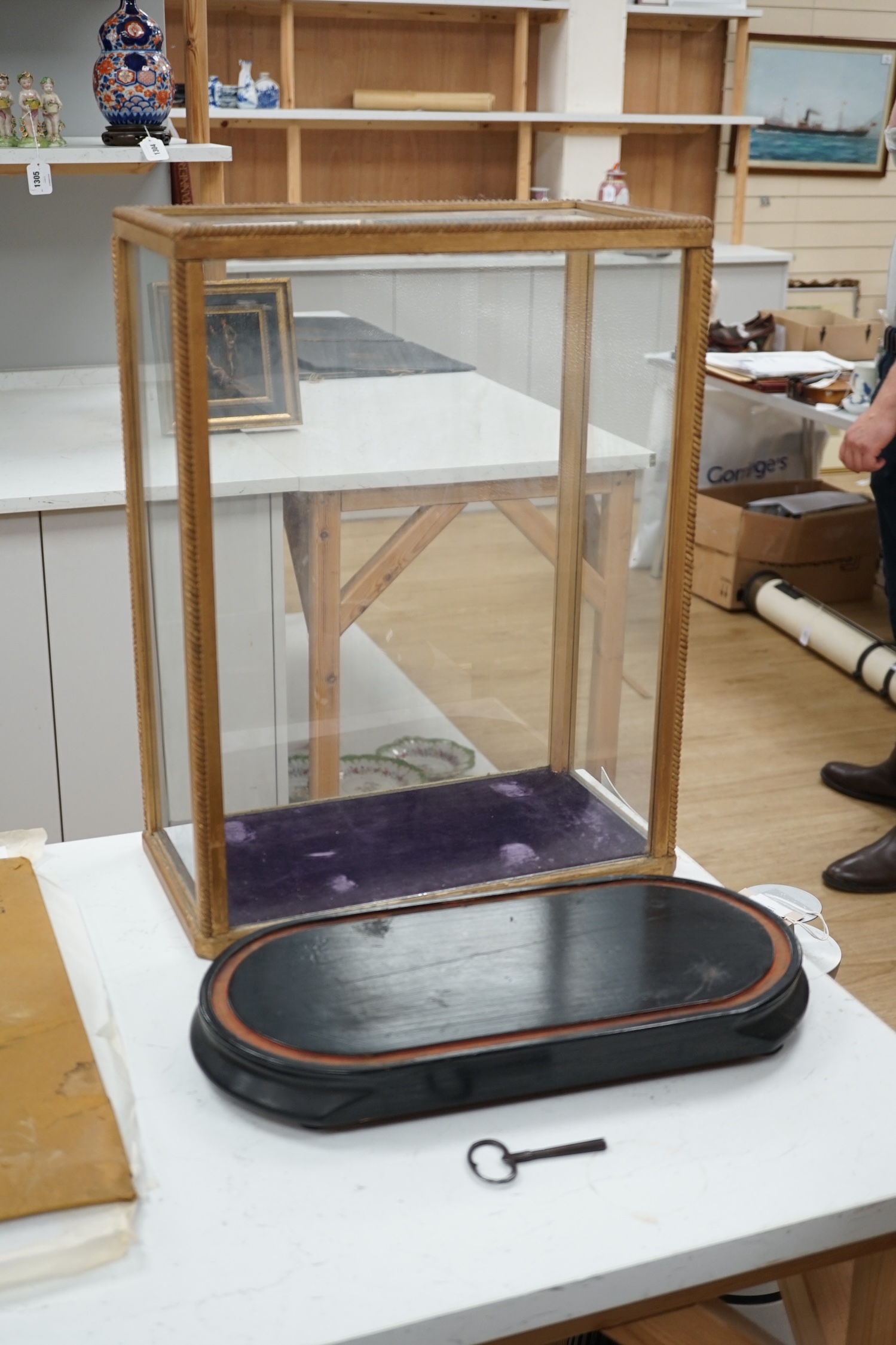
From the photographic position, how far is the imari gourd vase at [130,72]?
259cm

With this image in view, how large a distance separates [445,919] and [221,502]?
0.32 m

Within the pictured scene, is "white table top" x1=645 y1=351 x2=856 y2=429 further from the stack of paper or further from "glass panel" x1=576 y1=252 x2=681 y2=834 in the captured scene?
"glass panel" x1=576 y1=252 x2=681 y2=834

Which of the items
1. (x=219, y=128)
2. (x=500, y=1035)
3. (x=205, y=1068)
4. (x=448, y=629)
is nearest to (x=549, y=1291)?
(x=500, y=1035)

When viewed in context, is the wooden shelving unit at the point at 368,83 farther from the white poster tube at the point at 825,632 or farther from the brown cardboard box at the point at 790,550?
the white poster tube at the point at 825,632

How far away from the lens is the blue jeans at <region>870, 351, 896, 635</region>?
254 centimetres

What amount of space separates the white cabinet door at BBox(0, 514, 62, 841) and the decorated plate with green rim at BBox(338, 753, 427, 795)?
1.32 meters

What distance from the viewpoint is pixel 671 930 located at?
0.93 meters

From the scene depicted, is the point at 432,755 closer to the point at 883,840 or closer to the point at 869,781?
the point at 883,840

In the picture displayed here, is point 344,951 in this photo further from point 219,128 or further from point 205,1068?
point 219,128

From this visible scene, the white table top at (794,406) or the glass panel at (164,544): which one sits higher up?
the glass panel at (164,544)

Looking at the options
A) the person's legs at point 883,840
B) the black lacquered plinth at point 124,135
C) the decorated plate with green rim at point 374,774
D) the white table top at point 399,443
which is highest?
the black lacquered plinth at point 124,135

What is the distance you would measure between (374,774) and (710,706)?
2.38 m

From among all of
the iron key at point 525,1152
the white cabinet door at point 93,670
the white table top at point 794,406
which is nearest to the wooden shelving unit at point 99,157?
the white cabinet door at point 93,670

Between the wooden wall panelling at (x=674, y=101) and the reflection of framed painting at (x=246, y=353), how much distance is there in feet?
15.5
